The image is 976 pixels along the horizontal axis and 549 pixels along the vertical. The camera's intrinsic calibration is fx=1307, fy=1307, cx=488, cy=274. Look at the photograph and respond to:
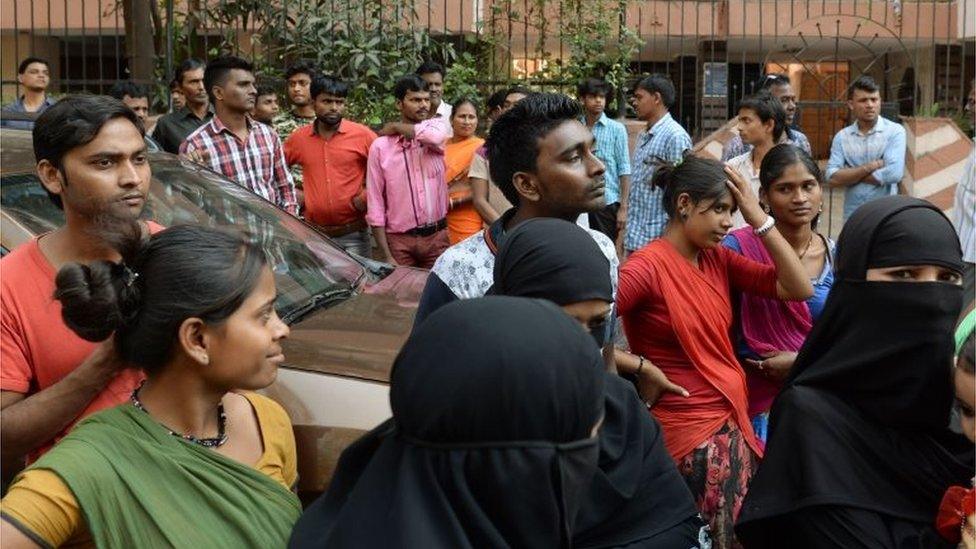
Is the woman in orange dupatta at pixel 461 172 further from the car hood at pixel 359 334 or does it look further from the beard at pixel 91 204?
the beard at pixel 91 204

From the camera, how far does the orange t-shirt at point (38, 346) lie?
3096 millimetres

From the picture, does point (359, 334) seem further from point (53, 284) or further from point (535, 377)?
point (535, 377)

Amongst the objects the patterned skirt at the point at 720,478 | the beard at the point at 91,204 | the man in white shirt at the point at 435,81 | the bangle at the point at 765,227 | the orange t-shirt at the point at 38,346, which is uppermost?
the man in white shirt at the point at 435,81

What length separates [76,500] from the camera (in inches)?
98.3

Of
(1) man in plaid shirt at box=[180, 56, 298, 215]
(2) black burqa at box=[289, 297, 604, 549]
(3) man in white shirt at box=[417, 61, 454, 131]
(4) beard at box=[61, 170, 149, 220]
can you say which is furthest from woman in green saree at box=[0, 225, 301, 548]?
(3) man in white shirt at box=[417, 61, 454, 131]

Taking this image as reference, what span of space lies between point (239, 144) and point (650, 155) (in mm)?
2939

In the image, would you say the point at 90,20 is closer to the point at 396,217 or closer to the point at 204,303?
the point at 396,217

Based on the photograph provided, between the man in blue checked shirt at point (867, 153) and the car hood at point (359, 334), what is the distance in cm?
553

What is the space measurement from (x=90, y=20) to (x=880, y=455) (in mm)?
A: 18411

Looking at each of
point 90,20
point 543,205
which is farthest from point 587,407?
point 90,20

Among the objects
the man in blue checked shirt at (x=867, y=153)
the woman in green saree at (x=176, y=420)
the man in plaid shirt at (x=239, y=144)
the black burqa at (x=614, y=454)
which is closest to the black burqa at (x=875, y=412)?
the black burqa at (x=614, y=454)

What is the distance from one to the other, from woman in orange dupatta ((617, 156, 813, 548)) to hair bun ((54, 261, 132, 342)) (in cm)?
205

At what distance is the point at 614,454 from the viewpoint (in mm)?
2715

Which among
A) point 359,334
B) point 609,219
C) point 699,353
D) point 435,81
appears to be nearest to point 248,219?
point 359,334
